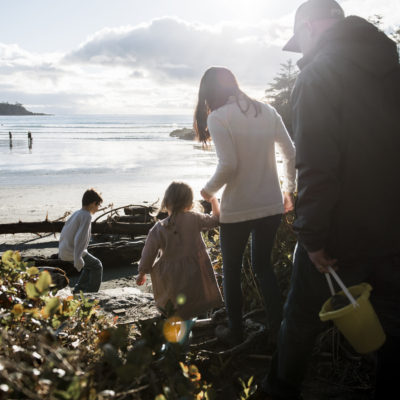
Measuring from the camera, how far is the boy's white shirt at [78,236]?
559cm

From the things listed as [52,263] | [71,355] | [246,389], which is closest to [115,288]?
[52,263]

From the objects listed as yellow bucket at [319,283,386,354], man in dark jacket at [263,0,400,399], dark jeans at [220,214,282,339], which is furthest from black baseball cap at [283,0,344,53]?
dark jeans at [220,214,282,339]

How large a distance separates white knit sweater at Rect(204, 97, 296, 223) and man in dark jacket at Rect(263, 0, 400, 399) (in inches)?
37.7

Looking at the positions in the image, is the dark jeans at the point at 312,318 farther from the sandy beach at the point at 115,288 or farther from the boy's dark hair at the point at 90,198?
the boy's dark hair at the point at 90,198

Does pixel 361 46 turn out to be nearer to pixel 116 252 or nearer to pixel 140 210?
pixel 116 252

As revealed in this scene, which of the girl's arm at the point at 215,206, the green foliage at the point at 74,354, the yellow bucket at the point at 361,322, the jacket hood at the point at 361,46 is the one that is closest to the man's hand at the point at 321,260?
the yellow bucket at the point at 361,322

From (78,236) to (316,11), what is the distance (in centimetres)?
419

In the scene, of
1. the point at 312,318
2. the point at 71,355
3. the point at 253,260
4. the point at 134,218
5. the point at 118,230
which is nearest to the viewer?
the point at 71,355

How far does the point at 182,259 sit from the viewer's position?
144 inches

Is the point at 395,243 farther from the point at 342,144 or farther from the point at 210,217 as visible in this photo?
the point at 210,217

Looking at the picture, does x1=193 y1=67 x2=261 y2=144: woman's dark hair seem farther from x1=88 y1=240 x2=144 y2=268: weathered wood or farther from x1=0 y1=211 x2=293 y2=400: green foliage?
x1=88 y1=240 x2=144 y2=268: weathered wood

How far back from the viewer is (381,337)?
2080 millimetres

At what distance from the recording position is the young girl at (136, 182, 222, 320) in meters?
3.62

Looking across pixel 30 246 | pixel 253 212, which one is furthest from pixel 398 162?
pixel 30 246
